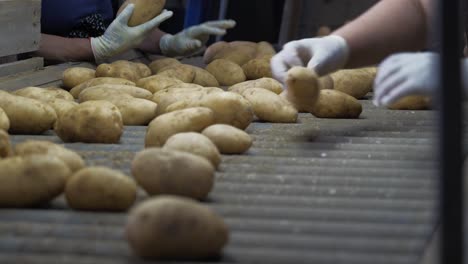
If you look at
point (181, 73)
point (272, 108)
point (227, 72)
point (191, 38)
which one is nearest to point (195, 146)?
point (272, 108)

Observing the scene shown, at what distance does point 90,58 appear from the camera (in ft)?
9.95

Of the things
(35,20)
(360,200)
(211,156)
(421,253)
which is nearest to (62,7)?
(35,20)

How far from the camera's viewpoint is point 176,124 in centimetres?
159


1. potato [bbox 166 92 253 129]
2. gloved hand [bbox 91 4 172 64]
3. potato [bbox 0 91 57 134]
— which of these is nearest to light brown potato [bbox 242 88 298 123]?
potato [bbox 166 92 253 129]

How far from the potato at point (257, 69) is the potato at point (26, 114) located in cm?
92

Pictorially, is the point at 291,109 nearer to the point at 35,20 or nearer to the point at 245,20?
the point at 35,20

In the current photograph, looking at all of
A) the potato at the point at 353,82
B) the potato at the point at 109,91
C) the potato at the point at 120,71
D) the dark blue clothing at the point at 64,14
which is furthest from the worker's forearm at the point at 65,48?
the potato at the point at 353,82

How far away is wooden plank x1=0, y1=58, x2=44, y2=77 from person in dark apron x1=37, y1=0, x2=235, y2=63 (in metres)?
0.30

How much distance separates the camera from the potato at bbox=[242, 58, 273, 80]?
8.51 feet

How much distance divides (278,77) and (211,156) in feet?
1.90

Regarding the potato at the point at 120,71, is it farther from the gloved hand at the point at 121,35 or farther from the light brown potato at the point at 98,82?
the gloved hand at the point at 121,35

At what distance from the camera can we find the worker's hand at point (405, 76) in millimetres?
1573

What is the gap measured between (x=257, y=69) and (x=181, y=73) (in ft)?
0.83

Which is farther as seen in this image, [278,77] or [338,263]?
[278,77]
